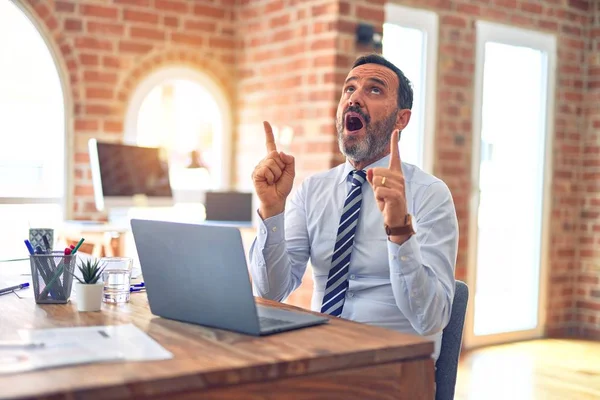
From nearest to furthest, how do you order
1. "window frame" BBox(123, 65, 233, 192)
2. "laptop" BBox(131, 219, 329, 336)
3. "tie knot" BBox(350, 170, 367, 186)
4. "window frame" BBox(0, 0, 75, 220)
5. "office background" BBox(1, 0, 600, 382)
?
1. "laptop" BBox(131, 219, 329, 336)
2. "tie knot" BBox(350, 170, 367, 186)
3. "office background" BBox(1, 0, 600, 382)
4. "window frame" BBox(0, 0, 75, 220)
5. "window frame" BBox(123, 65, 233, 192)

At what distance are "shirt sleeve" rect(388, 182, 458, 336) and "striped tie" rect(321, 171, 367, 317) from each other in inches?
8.1

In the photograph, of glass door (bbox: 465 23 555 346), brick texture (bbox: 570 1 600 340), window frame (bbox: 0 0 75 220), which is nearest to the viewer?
window frame (bbox: 0 0 75 220)

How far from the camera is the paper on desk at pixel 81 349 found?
1.11 metres

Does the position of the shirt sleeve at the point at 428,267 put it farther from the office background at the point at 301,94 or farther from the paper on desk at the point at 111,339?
the office background at the point at 301,94

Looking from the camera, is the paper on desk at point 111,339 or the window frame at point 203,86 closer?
the paper on desk at point 111,339

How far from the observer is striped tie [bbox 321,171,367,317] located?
2.07m

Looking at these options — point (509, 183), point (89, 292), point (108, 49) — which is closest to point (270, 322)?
point (89, 292)

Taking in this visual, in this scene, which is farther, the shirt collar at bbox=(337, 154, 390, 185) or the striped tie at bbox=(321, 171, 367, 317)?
the shirt collar at bbox=(337, 154, 390, 185)

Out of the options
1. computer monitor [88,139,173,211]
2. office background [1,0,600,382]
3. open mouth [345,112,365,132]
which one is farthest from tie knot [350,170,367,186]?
computer monitor [88,139,173,211]

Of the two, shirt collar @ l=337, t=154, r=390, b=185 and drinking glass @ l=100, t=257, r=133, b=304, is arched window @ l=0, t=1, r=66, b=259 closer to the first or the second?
shirt collar @ l=337, t=154, r=390, b=185

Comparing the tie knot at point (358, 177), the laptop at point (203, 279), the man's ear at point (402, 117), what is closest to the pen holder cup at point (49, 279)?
the laptop at point (203, 279)

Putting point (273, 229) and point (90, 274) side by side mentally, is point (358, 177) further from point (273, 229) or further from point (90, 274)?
point (90, 274)

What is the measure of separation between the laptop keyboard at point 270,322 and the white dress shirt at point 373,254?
16.3 inches

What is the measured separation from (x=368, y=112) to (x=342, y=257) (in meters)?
0.45
